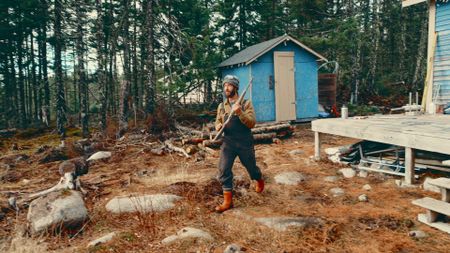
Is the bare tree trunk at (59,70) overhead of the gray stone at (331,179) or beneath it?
overhead

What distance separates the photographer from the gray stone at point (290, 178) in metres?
7.26

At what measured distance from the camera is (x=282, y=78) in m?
16.7

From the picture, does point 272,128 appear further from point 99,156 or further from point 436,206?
point 436,206

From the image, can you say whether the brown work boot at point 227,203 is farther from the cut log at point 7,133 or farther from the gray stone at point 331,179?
the cut log at point 7,133

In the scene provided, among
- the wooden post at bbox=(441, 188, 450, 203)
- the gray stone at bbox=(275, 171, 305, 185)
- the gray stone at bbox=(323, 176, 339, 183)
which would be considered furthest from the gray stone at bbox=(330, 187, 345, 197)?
the wooden post at bbox=(441, 188, 450, 203)

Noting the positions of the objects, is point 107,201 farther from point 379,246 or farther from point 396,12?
point 396,12

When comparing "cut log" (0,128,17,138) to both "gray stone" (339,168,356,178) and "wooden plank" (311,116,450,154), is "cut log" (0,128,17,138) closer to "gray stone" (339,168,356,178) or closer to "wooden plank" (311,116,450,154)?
"wooden plank" (311,116,450,154)

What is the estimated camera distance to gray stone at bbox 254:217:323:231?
474 cm

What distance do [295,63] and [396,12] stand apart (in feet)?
52.5

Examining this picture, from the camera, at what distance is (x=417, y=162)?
722cm

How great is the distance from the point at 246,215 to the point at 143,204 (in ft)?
5.78

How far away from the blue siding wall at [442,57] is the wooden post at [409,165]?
6686 mm

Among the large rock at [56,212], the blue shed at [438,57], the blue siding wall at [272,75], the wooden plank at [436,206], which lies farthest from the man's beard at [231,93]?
the blue siding wall at [272,75]

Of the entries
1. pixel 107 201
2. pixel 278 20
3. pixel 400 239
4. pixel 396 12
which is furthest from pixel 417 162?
pixel 396 12
